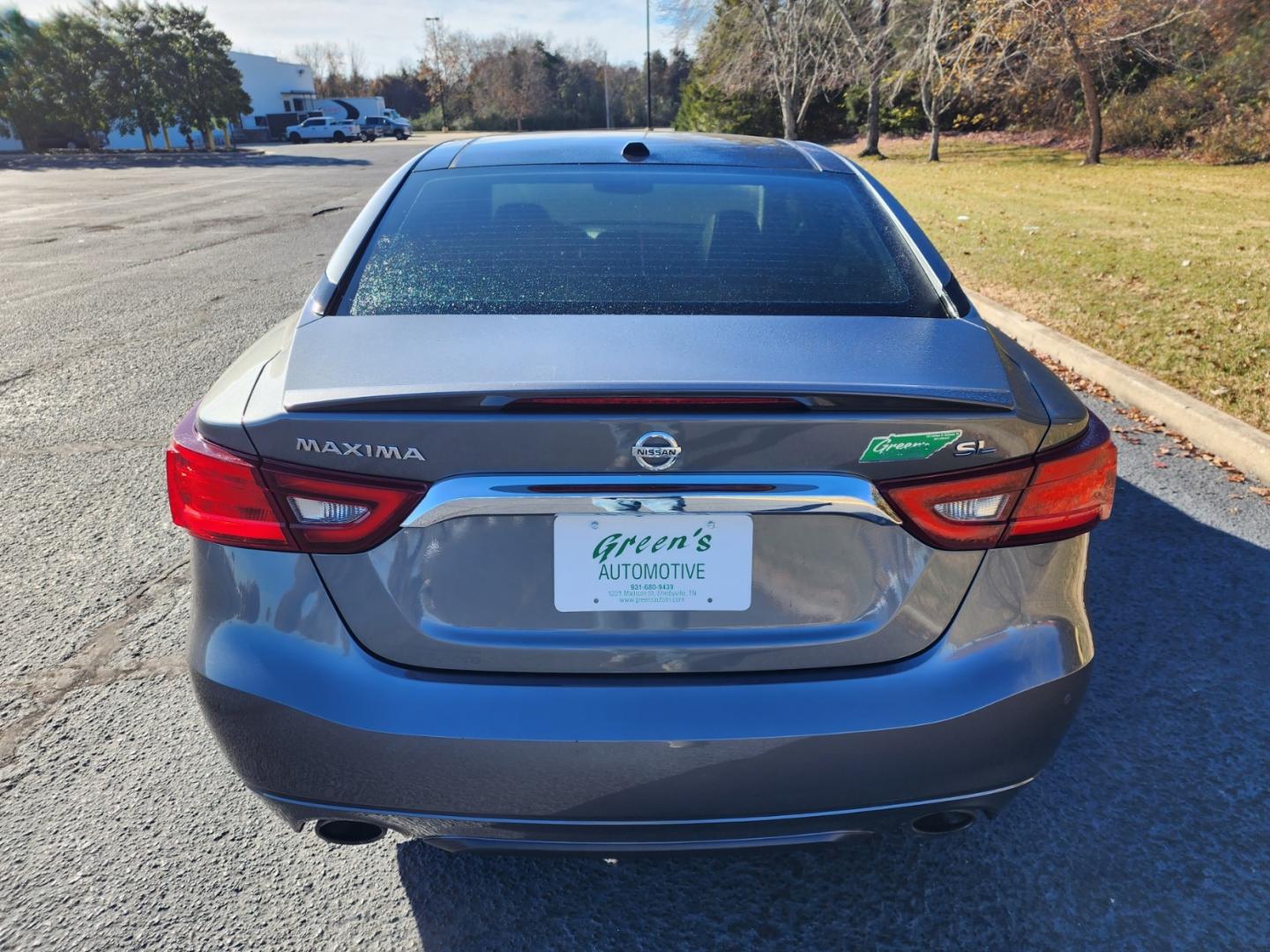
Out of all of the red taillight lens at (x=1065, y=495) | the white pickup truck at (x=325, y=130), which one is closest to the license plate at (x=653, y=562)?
the red taillight lens at (x=1065, y=495)

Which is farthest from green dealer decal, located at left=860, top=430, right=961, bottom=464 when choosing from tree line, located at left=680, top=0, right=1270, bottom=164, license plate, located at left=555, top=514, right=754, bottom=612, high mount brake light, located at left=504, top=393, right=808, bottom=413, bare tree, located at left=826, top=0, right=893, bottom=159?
bare tree, located at left=826, top=0, right=893, bottom=159

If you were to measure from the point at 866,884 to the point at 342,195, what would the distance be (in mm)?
20178

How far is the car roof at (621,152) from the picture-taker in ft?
9.03

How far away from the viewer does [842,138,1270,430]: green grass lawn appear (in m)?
5.98

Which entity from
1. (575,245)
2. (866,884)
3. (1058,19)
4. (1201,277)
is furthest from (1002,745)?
(1058,19)

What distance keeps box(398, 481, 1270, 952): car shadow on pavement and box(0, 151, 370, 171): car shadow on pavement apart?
109 ft

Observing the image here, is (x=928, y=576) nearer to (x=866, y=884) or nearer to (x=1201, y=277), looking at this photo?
(x=866, y=884)

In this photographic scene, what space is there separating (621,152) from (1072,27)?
21785 mm

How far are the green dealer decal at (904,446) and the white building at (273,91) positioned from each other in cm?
6920

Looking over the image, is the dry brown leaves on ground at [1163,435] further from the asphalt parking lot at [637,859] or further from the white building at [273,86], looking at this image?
the white building at [273,86]

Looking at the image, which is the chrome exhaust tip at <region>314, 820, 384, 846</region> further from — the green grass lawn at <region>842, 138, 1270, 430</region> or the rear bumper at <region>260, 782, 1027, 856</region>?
the green grass lawn at <region>842, 138, 1270, 430</region>

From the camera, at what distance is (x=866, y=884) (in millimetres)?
2145

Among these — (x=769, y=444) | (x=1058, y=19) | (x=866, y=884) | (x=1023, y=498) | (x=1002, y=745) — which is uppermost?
(x=1058, y=19)

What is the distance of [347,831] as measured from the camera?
178 centimetres
